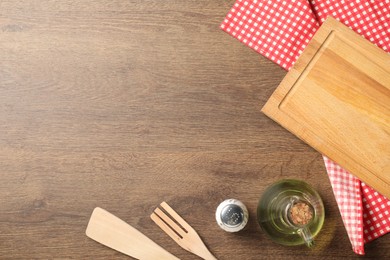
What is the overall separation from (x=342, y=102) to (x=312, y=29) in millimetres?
164

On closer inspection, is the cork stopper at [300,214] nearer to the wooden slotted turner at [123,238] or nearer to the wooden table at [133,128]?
the wooden table at [133,128]

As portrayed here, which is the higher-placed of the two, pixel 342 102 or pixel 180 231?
pixel 342 102

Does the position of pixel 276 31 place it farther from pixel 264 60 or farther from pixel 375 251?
pixel 375 251

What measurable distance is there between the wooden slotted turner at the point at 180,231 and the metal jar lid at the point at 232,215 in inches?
2.4

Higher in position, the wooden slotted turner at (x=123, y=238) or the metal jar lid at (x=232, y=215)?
the metal jar lid at (x=232, y=215)

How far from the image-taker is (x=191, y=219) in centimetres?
101

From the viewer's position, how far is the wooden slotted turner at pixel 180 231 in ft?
3.28

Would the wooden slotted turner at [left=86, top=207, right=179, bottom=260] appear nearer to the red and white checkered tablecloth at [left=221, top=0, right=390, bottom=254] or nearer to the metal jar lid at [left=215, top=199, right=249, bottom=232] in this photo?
the metal jar lid at [left=215, top=199, right=249, bottom=232]

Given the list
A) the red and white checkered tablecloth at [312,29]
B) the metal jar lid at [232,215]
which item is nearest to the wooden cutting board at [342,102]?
the red and white checkered tablecloth at [312,29]

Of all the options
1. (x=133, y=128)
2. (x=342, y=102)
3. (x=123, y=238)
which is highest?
(x=342, y=102)

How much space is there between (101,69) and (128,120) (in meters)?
0.12

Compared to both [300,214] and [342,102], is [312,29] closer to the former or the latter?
[342,102]

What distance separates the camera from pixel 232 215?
0.97 meters

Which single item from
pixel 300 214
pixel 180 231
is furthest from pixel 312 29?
pixel 180 231
